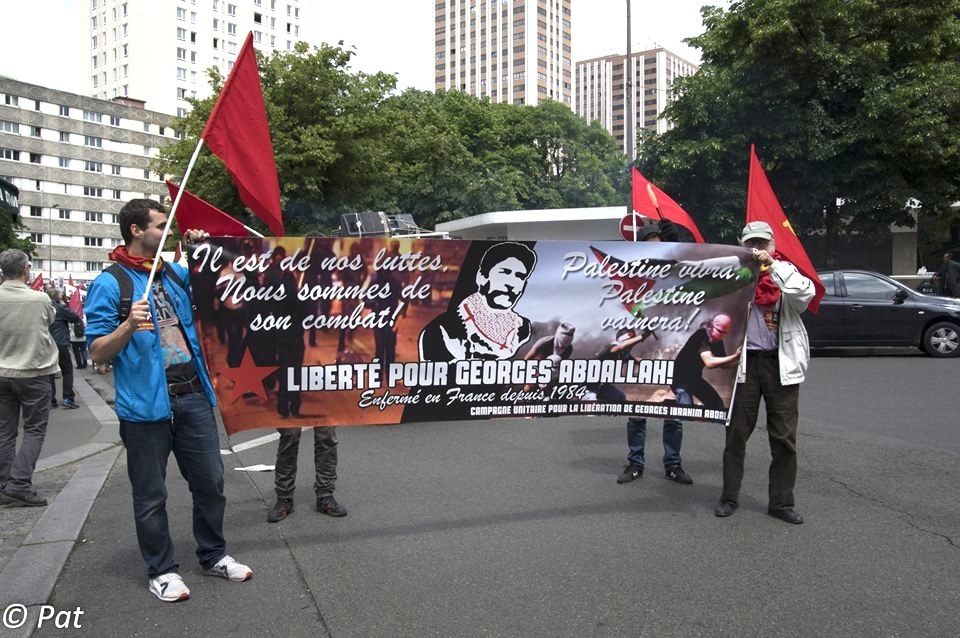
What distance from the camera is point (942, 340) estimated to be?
14.4 m

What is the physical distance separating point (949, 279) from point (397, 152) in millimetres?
24671

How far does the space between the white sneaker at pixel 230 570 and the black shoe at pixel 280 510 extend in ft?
3.39

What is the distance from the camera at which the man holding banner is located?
534 cm

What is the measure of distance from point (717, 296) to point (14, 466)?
5251 mm

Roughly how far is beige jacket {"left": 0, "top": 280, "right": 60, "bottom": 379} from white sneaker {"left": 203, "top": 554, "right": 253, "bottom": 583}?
9.69ft

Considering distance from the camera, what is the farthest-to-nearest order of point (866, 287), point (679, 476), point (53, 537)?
point (866, 287)
point (679, 476)
point (53, 537)

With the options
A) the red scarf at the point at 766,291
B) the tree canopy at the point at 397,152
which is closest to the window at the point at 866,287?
the red scarf at the point at 766,291

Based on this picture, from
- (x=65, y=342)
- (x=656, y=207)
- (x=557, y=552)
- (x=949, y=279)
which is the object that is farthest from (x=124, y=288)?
(x=949, y=279)

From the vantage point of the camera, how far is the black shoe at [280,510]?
5473 millimetres

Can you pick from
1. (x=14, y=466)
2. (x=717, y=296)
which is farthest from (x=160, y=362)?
(x=717, y=296)

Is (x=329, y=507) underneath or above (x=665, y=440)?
underneath

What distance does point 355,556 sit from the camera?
4762mm

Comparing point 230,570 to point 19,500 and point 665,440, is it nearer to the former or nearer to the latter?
point 19,500

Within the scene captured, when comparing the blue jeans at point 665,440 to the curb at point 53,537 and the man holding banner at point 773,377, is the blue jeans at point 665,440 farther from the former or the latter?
the curb at point 53,537
